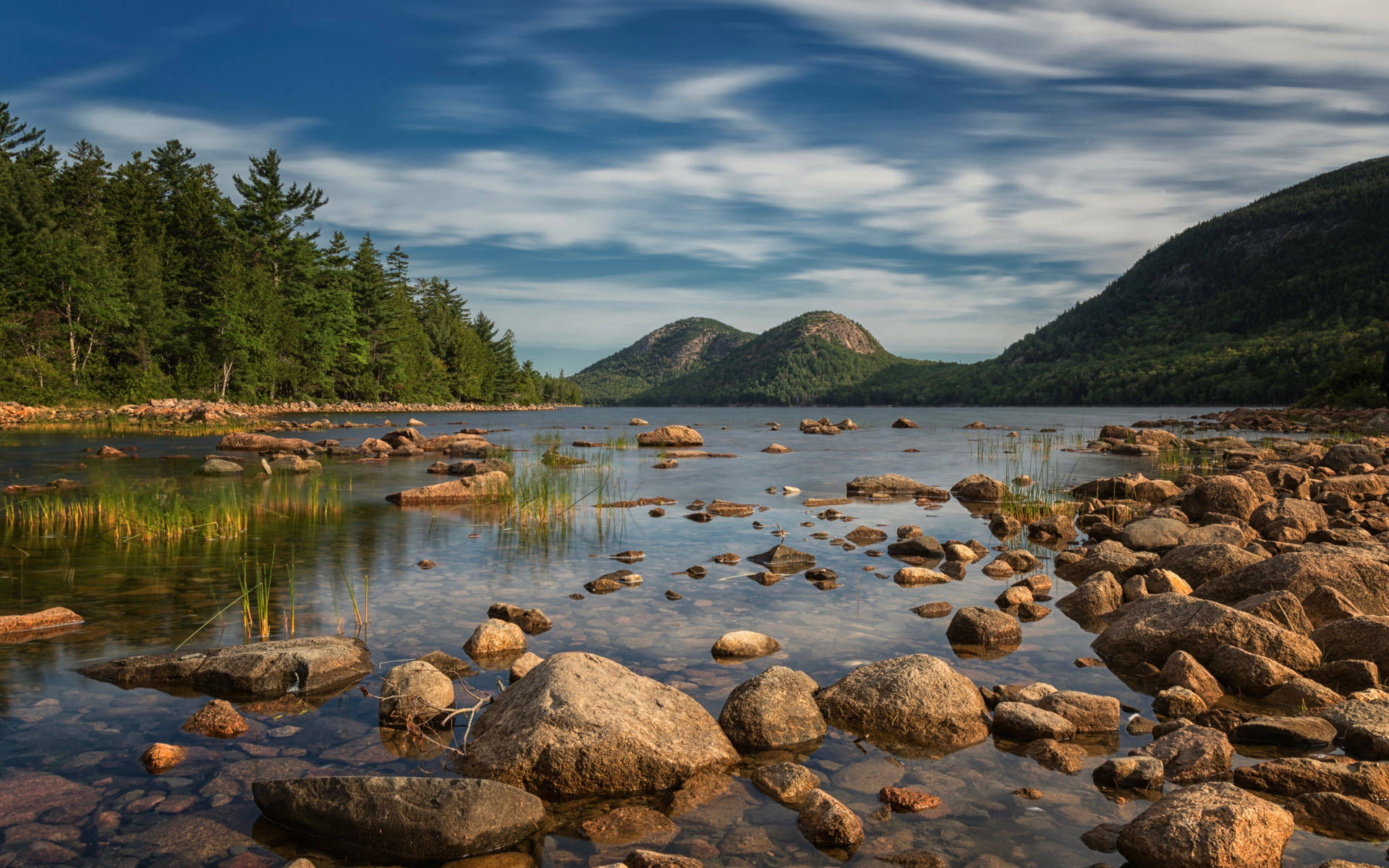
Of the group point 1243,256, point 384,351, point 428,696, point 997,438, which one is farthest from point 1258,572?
point 1243,256

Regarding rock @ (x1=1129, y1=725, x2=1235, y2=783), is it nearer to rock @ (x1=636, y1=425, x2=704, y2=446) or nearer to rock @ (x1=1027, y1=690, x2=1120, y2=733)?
rock @ (x1=1027, y1=690, x2=1120, y2=733)

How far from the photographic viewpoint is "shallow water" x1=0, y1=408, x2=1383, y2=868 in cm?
451

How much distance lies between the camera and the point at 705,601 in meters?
9.63

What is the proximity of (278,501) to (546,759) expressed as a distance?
15841mm

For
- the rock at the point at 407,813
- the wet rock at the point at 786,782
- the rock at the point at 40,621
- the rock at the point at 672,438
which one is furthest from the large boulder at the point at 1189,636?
the rock at the point at 672,438

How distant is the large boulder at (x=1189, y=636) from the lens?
689 centimetres

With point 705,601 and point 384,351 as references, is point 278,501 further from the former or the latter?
point 384,351

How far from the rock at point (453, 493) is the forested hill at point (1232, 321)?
83.7 metres

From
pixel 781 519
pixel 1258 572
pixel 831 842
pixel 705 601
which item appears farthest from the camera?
pixel 781 519

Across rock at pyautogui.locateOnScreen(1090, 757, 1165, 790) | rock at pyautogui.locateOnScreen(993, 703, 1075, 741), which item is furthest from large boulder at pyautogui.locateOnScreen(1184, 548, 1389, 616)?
rock at pyautogui.locateOnScreen(1090, 757, 1165, 790)

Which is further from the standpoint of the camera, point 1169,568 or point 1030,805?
point 1169,568

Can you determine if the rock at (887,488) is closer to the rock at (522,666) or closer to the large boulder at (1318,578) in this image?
the large boulder at (1318,578)

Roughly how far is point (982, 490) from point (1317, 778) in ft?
48.4

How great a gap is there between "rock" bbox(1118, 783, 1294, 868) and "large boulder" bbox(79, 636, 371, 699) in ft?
20.3
